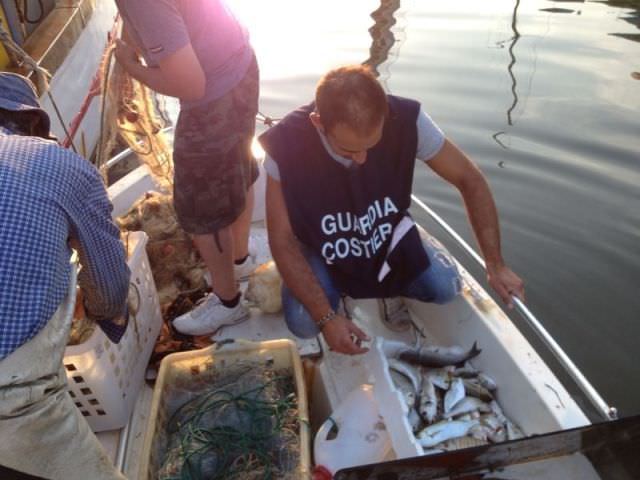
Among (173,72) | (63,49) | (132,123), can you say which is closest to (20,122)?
(173,72)

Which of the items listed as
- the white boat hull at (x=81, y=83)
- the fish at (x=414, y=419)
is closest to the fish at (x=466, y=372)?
the fish at (x=414, y=419)

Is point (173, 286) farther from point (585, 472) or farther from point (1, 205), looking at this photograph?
point (585, 472)

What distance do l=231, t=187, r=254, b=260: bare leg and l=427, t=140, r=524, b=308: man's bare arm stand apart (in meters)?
1.01

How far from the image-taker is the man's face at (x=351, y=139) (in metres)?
2.15

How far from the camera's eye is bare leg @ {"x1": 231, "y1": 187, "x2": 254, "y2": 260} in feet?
10.2

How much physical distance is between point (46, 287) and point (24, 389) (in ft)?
0.79

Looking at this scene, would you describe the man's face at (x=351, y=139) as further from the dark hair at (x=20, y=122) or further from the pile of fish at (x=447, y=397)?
the dark hair at (x=20, y=122)

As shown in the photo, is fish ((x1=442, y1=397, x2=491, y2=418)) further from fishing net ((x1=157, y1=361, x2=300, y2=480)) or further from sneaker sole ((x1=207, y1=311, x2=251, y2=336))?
sneaker sole ((x1=207, y1=311, x2=251, y2=336))

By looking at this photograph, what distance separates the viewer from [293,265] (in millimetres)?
2514

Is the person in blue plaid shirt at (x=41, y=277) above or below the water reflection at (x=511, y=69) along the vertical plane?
above

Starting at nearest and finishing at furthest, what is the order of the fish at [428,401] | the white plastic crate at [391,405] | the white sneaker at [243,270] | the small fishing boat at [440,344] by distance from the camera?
the white plastic crate at [391,405], the small fishing boat at [440,344], the fish at [428,401], the white sneaker at [243,270]

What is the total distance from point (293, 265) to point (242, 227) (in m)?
0.75

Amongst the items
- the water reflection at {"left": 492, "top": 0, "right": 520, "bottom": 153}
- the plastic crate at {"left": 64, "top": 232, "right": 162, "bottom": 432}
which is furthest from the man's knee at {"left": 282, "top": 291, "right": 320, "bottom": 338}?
the water reflection at {"left": 492, "top": 0, "right": 520, "bottom": 153}

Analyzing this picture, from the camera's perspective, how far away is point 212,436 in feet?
7.57
